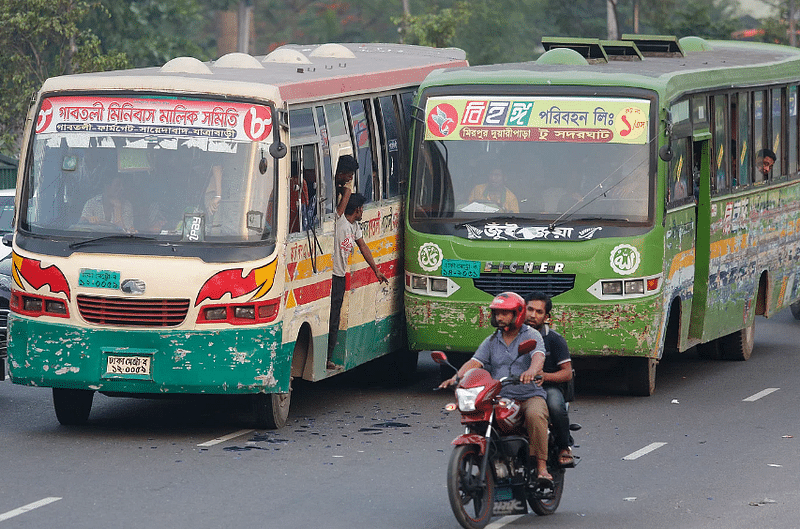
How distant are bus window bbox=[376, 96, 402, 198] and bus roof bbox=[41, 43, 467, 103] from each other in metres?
0.18

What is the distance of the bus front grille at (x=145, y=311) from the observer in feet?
37.9

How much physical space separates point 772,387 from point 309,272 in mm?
5019

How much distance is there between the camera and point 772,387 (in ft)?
50.1

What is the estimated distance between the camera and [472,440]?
869 centimetres

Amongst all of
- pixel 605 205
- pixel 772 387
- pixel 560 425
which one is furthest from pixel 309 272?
pixel 772 387

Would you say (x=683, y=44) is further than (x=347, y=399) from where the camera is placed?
Yes

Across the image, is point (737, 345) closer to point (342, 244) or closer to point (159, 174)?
point (342, 244)

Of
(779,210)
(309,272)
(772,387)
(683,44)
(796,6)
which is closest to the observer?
(309,272)

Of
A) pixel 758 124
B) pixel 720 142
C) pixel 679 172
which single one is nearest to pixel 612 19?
pixel 758 124

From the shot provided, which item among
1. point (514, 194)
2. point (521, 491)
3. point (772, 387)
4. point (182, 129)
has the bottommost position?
point (772, 387)

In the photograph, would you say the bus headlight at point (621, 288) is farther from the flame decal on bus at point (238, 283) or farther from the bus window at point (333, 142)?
the flame decal on bus at point (238, 283)

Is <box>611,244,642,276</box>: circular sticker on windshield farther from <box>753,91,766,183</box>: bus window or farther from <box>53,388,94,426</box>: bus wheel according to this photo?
<box>53,388,94,426</box>: bus wheel

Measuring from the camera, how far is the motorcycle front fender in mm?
8664

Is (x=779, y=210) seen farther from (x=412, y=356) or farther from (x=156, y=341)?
(x=156, y=341)
